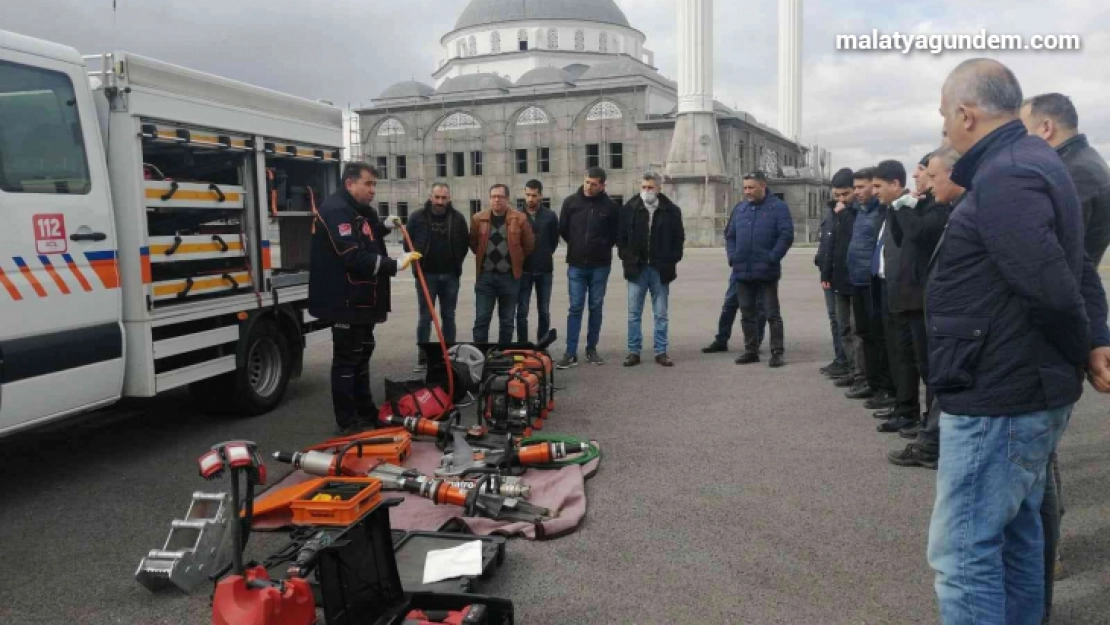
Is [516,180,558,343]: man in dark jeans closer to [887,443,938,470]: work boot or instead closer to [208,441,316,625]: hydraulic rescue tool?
[887,443,938,470]: work boot

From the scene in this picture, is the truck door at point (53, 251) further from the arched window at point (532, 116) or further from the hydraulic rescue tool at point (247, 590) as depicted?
the arched window at point (532, 116)

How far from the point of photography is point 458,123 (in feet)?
222

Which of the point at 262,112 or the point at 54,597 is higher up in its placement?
the point at 262,112

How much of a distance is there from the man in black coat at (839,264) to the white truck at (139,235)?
5.45 meters

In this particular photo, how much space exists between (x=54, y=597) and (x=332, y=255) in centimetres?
343

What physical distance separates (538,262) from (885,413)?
14.4 ft

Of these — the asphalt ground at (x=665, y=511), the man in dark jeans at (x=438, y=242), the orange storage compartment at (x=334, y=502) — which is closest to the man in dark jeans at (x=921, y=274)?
the asphalt ground at (x=665, y=511)

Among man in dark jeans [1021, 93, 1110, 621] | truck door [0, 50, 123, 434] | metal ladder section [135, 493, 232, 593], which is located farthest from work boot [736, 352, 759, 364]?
metal ladder section [135, 493, 232, 593]

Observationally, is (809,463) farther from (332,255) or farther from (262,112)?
(262,112)

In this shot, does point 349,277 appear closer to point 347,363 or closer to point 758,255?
point 347,363

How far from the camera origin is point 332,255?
696 cm

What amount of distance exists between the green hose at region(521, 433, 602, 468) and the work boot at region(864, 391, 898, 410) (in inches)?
116

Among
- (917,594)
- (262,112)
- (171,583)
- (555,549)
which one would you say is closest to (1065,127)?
(917,594)

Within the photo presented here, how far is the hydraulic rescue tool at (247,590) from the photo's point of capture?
3.35 meters
